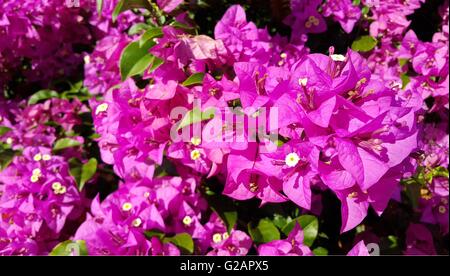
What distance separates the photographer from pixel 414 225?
1301 millimetres

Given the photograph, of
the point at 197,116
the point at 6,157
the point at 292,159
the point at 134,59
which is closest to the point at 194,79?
the point at 197,116

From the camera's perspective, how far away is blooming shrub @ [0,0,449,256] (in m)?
0.74

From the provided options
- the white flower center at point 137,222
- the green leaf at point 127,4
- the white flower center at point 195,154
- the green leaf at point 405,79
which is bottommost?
the white flower center at point 137,222

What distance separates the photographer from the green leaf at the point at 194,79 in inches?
37.4

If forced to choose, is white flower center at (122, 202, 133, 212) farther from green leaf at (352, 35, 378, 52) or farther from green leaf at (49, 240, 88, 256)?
green leaf at (352, 35, 378, 52)

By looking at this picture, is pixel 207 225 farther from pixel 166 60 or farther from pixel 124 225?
pixel 166 60

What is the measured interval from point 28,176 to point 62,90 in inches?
20.7

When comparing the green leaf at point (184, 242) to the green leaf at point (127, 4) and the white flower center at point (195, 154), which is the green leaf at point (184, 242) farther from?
the green leaf at point (127, 4)

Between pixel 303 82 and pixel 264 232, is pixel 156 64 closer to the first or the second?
pixel 303 82

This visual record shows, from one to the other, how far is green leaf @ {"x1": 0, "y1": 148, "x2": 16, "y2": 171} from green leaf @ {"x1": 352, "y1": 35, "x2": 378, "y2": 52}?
47.1 inches

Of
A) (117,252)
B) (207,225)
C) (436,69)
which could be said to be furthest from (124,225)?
(436,69)

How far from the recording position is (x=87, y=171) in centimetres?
129

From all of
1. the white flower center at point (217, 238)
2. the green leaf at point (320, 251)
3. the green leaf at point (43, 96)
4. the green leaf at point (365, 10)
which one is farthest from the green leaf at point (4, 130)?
the green leaf at point (365, 10)

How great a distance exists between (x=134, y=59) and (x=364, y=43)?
2.34ft
